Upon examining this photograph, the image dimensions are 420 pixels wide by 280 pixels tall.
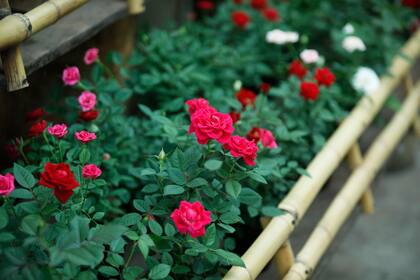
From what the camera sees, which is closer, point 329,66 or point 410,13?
point 329,66

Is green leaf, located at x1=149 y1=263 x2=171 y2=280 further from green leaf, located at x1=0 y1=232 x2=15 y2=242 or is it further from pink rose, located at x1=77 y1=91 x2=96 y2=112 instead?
pink rose, located at x1=77 y1=91 x2=96 y2=112

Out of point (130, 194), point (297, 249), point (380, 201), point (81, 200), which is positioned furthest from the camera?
point (380, 201)

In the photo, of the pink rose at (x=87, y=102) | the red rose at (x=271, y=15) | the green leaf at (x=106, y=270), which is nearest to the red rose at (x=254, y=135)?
the pink rose at (x=87, y=102)

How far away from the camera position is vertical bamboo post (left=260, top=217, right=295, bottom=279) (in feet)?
6.61

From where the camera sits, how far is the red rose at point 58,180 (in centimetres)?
140

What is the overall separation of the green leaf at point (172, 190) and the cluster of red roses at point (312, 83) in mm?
873

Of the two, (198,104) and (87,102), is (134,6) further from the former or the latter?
(198,104)

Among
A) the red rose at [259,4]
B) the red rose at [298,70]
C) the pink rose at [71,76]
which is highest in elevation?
the red rose at [259,4]

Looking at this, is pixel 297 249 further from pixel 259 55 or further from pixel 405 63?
pixel 405 63

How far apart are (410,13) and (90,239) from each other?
260 cm

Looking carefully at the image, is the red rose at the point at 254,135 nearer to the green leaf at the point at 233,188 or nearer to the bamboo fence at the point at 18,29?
the green leaf at the point at 233,188

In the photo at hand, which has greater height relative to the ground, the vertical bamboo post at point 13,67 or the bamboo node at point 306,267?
the bamboo node at point 306,267

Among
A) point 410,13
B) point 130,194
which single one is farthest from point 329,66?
point 130,194

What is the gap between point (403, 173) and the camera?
3.50m
